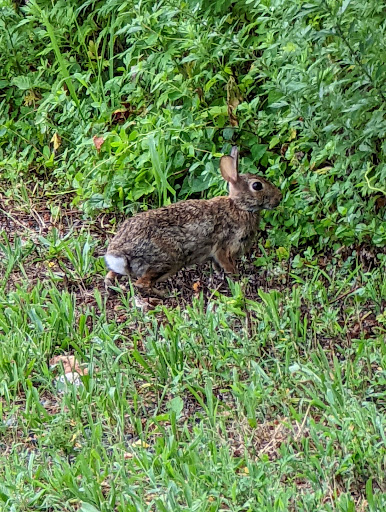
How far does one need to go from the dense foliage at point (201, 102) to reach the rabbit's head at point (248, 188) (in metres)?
0.11

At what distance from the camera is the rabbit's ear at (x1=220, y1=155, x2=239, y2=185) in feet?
22.1

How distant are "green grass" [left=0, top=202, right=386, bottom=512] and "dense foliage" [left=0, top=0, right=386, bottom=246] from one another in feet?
1.91

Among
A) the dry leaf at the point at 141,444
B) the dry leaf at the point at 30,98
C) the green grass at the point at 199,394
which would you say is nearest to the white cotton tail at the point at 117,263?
the green grass at the point at 199,394

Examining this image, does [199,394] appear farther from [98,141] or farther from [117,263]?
[98,141]

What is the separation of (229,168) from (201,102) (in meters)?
0.69

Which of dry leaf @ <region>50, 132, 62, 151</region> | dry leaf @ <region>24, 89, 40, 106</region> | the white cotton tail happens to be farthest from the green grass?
dry leaf @ <region>24, 89, 40, 106</region>

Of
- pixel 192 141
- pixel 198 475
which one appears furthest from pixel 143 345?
pixel 192 141

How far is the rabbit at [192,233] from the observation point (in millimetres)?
6434

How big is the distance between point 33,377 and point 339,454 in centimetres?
177

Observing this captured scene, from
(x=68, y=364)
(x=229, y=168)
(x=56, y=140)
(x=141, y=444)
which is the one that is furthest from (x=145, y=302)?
(x=56, y=140)

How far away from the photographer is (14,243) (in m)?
7.04

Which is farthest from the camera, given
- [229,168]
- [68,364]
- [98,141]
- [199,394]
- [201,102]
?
[98,141]

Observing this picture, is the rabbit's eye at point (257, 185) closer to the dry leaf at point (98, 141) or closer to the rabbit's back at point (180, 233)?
the rabbit's back at point (180, 233)

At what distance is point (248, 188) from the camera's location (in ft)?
22.4
